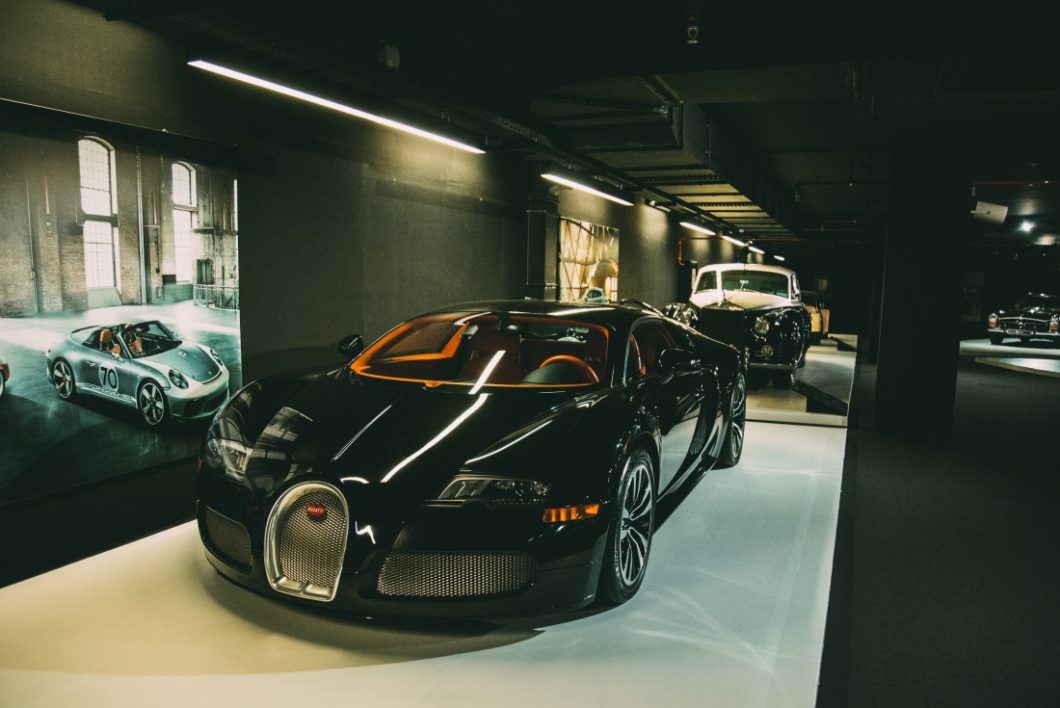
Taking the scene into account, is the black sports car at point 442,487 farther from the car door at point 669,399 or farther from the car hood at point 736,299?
the car hood at point 736,299

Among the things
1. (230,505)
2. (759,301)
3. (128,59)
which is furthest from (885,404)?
(128,59)

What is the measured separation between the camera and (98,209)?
12.8 feet

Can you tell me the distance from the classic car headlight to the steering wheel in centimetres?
227

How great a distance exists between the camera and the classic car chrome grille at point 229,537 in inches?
110

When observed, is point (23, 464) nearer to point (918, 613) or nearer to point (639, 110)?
point (918, 613)

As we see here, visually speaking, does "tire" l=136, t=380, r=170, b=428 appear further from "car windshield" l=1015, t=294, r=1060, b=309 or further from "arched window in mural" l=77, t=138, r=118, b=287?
"car windshield" l=1015, t=294, r=1060, b=309

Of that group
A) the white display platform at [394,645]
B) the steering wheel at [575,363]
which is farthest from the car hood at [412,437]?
the white display platform at [394,645]

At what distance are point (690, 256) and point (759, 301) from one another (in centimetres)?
836

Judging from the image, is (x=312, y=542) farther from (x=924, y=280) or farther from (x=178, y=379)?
(x=924, y=280)

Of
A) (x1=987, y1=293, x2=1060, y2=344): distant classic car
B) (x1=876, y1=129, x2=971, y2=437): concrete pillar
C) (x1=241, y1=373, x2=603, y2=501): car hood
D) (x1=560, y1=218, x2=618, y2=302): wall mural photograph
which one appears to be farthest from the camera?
(x1=987, y1=293, x2=1060, y2=344): distant classic car

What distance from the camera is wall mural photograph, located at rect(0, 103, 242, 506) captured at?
11.6 ft

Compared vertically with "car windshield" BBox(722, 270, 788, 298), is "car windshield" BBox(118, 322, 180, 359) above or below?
below

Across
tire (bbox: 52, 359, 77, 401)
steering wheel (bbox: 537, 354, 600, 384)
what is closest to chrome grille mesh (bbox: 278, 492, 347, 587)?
steering wheel (bbox: 537, 354, 600, 384)

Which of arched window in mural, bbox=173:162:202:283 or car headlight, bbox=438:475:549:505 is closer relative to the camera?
car headlight, bbox=438:475:549:505
